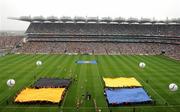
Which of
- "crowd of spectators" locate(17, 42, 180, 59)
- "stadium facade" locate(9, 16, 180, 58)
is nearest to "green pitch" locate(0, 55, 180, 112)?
"crowd of spectators" locate(17, 42, 180, 59)

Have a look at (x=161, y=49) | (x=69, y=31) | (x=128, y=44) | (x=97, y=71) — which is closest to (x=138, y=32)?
(x=128, y=44)

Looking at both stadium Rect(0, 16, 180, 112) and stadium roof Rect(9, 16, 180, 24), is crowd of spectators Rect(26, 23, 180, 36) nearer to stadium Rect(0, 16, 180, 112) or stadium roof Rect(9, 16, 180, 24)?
stadium Rect(0, 16, 180, 112)

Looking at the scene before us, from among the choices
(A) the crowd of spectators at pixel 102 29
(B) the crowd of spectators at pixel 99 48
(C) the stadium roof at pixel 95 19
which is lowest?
(B) the crowd of spectators at pixel 99 48

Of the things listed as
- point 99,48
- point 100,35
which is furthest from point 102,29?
point 99,48

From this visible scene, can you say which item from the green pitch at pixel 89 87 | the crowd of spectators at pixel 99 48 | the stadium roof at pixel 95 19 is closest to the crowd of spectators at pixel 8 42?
the crowd of spectators at pixel 99 48

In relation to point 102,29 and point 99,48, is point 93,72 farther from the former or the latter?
point 102,29

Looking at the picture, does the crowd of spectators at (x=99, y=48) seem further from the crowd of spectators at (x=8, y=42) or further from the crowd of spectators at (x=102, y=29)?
the crowd of spectators at (x=102, y=29)

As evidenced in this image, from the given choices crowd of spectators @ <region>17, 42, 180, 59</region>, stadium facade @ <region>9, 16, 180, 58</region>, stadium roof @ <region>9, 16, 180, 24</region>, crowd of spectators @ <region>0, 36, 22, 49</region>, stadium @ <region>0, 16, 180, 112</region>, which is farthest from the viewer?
stadium roof @ <region>9, 16, 180, 24</region>

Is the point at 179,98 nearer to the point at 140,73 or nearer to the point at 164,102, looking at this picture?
the point at 164,102
